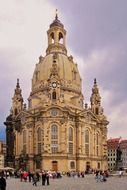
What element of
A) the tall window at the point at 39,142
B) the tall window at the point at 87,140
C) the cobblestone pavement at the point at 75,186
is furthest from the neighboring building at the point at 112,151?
the cobblestone pavement at the point at 75,186

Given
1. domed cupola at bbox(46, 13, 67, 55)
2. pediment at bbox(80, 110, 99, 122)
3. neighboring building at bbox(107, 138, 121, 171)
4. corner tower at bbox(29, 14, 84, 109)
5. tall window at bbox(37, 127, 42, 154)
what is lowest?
neighboring building at bbox(107, 138, 121, 171)

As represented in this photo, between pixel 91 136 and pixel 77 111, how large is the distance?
7.28 meters

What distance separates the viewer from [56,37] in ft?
397

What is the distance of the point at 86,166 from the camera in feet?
343

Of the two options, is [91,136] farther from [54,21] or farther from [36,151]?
[54,21]

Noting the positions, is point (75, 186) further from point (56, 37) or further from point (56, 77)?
point (56, 37)

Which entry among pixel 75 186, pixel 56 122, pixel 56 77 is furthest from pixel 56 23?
pixel 75 186

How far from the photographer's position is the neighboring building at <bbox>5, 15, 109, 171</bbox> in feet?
331

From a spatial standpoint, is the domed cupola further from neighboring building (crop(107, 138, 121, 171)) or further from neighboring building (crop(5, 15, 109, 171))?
neighboring building (crop(107, 138, 121, 171))

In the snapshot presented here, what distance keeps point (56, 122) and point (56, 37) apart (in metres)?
29.4

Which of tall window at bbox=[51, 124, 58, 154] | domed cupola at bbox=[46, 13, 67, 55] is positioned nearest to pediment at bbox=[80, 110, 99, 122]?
tall window at bbox=[51, 124, 58, 154]

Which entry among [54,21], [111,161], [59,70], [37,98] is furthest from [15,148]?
[111,161]

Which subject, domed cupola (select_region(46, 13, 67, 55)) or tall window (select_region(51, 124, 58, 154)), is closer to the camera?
tall window (select_region(51, 124, 58, 154))

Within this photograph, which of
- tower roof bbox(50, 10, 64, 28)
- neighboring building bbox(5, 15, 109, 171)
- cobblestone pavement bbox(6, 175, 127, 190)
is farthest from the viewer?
tower roof bbox(50, 10, 64, 28)
